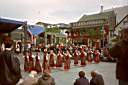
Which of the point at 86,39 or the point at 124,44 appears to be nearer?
the point at 124,44

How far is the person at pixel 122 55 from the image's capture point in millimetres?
5391

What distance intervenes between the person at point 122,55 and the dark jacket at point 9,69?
83.0 inches

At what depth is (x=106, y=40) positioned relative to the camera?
61750 millimetres

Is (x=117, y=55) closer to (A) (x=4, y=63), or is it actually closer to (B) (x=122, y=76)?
(B) (x=122, y=76)

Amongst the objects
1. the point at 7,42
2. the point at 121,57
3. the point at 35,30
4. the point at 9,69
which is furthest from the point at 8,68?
the point at 35,30

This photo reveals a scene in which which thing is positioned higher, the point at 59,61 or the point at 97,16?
the point at 97,16

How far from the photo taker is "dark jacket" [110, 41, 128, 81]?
5402 mm

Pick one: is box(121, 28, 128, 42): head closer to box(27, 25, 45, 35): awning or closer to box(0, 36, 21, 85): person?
box(0, 36, 21, 85): person

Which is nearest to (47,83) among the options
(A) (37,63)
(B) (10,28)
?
(A) (37,63)

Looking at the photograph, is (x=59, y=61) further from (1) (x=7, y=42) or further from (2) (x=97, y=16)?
(2) (x=97, y=16)

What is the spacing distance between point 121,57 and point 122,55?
46 mm

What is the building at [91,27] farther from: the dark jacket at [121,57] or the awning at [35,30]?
the dark jacket at [121,57]

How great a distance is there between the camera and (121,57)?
549cm

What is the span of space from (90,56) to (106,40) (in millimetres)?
30896
